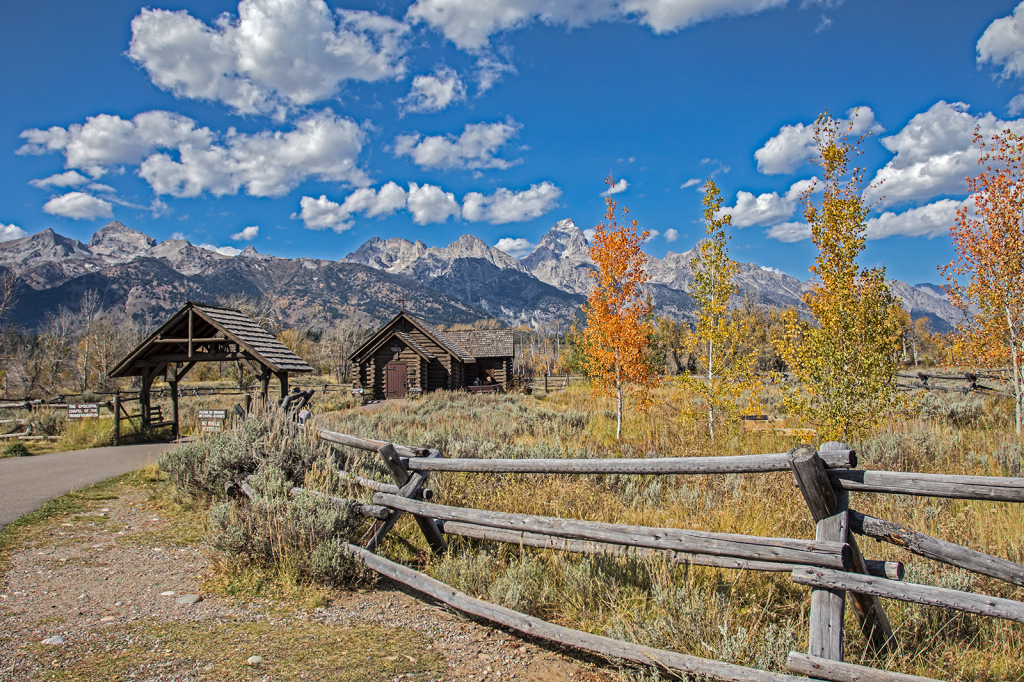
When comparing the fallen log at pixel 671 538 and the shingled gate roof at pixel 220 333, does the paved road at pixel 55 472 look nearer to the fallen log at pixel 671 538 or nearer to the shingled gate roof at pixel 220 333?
the shingled gate roof at pixel 220 333

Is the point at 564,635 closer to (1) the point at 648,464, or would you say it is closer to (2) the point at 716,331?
(1) the point at 648,464

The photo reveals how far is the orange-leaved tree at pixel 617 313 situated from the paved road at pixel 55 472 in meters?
10.8

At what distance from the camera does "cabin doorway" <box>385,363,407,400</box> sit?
3259 centimetres

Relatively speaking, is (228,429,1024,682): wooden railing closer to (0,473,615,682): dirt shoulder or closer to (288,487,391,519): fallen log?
(0,473,615,682): dirt shoulder

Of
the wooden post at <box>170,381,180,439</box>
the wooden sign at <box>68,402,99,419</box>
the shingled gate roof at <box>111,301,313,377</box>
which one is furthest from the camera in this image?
the wooden sign at <box>68,402,99,419</box>

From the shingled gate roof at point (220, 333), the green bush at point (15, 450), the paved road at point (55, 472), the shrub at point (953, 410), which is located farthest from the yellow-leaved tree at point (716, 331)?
the green bush at point (15, 450)

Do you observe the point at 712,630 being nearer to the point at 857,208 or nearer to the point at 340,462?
the point at 340,462

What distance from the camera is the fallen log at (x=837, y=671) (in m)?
2.77

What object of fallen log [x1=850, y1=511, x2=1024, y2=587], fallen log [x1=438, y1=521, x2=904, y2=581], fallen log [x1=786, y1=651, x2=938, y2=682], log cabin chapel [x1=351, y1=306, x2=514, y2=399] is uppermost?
log cabin chapel [x1=351, y1=306, x2=514, y2=399]

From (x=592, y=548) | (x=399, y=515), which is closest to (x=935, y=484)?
(x=592, y=548)

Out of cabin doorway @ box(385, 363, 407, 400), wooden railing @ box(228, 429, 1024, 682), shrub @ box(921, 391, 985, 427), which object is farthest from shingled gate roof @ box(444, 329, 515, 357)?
wooden railing @ box(228, 429, 1024, 682)

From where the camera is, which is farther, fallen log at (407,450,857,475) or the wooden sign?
the wooden sign

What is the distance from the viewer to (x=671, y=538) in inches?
152

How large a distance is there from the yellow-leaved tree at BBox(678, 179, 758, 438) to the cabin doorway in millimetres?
22939
